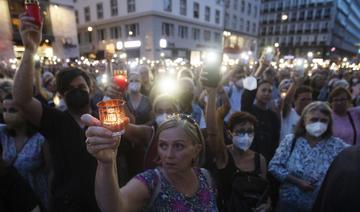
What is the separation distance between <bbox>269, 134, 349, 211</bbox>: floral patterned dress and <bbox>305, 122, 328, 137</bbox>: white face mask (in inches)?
4.3

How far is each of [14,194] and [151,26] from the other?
99.1 feet

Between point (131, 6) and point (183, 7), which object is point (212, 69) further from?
point (183, 7)

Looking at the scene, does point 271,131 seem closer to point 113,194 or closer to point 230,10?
point 113,194

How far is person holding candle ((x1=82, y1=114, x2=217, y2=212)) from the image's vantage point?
1.28m

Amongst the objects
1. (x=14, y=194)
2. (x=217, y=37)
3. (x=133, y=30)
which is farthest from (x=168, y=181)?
(x=217, y=37)

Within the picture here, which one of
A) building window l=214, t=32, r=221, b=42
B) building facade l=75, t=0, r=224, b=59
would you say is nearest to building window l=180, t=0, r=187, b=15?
building facade l=75, t=0, r=224, b=59

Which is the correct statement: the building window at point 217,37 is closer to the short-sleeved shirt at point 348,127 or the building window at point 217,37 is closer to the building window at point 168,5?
the building window at point 168,5

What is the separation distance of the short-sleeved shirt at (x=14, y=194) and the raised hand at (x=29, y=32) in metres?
0.96

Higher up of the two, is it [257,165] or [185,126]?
[185,126]

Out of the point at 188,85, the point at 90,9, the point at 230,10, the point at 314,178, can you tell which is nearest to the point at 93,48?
the point at 90,9

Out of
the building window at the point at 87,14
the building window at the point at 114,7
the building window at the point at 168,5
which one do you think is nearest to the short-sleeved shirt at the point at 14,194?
the building window at the point at 168,5

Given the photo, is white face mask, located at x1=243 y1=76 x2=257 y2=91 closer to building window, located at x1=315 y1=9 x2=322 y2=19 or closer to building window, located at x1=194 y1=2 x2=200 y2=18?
building window, located at x1=194 y1=2 x2=200 y2=18

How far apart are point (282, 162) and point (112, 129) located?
2554 millimetres

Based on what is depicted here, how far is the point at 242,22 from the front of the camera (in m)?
46.8
